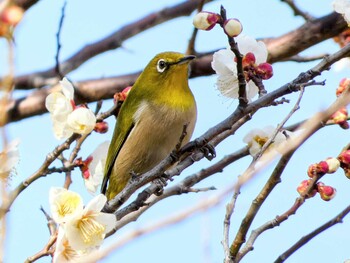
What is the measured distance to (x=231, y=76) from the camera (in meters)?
3.87

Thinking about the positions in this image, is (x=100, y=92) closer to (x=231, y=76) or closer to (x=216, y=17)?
(x=231, y=76)

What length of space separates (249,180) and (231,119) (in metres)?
1.54

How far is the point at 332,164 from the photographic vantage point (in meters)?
3.47

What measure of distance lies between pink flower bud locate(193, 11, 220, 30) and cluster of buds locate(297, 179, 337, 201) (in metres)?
0.89

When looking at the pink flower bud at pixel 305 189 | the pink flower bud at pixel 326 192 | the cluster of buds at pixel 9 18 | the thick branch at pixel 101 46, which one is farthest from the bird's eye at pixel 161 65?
the cluster of buds at pixel 9 18

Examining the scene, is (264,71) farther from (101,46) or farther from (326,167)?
(101,46)

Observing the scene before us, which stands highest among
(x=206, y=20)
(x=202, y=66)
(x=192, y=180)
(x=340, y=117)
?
(x=206, y=20)

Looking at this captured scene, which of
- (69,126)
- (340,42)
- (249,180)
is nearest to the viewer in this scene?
(249,180)

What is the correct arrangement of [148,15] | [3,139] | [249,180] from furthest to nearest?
[148,15] < [3,139] < [249,180]

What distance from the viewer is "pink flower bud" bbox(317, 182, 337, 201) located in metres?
3.49

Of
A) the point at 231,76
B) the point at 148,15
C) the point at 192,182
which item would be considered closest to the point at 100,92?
the point at 148,15

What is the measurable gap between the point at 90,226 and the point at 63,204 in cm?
16

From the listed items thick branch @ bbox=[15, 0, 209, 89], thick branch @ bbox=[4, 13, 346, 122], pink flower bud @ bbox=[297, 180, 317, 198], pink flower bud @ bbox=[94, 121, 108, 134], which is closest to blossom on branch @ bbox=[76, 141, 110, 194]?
pink flower bud @ bbox=[94, 121, 108, 134]

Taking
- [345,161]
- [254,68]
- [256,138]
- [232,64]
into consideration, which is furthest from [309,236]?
[256,138]
